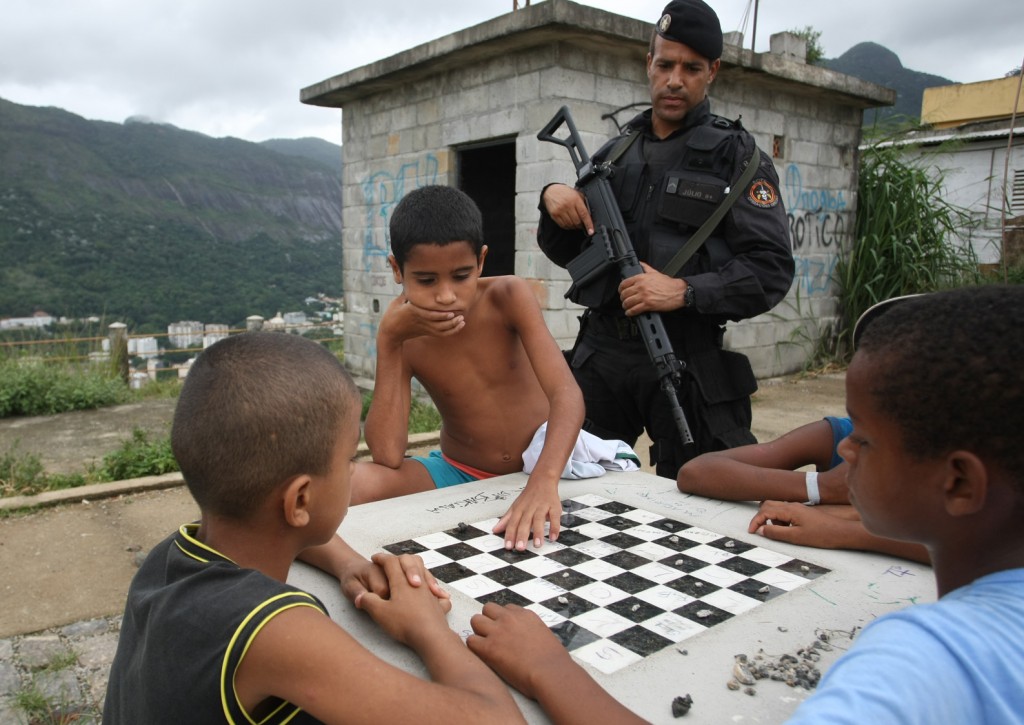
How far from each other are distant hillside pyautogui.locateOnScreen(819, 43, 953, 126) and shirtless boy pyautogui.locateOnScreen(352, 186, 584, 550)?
43.1 m

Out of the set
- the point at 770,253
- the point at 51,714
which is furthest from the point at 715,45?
the point at 51,714

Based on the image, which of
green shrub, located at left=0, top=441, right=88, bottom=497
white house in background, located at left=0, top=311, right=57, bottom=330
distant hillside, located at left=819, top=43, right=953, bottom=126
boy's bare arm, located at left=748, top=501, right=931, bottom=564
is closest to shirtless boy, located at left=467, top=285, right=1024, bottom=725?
boy's bare arm, located at left=748, top=501, right=931, bottom=564

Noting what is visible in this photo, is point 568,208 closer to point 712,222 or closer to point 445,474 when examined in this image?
point 712,222

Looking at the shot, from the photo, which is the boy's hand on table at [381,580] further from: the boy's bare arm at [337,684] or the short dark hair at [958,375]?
the short dark hair at [958,375]

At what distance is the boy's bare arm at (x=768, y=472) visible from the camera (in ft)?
5.95

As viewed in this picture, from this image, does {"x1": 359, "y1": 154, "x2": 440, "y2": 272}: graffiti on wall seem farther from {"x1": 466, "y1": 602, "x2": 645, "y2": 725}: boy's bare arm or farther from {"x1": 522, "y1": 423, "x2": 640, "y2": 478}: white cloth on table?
{"x1": 466, "y1": 602, "x2": 645, "y2": 725}: boy's bare arm

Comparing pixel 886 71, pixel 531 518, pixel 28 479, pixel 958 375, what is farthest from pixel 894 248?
pixel 886 71

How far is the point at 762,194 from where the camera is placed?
2.60 metres

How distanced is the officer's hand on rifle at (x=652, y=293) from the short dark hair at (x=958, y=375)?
1.56 m

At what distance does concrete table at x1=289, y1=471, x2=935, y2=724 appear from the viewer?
104cm

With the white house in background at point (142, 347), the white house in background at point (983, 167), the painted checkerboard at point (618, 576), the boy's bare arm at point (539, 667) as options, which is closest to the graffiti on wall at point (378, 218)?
the white house in background at point (142, 347)

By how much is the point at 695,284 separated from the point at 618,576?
1329 millimetres

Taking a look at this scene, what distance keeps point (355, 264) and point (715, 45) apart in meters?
5.19

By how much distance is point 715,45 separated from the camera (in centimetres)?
253
